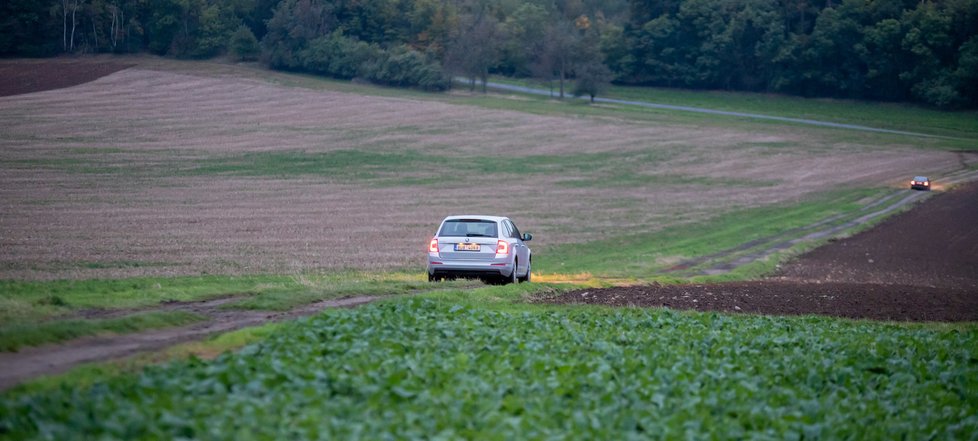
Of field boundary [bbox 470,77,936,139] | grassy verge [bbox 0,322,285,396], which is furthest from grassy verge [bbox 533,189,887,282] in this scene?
field boundary [bbox 470,77,936,139]

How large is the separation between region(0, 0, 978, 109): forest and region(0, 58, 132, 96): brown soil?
11.2 feet

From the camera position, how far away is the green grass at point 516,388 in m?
7.98

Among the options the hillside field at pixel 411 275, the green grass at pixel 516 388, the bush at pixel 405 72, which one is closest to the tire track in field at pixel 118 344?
the hillside field at pixel 411 275

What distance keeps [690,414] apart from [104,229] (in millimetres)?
26153

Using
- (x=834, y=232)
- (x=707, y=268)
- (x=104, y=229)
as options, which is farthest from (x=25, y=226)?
(x=834, y=232)

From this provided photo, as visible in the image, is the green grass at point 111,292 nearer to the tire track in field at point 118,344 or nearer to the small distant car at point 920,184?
the tire track in field at point 118,344

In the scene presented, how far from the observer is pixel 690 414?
9.48 metres

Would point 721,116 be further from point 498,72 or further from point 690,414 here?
point 690,414

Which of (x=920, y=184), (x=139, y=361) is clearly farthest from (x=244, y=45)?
(x=139, y=361)

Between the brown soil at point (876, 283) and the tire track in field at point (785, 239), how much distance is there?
3.85 feet

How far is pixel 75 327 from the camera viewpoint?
11562 mm

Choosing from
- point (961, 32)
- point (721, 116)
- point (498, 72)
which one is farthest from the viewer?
point (498, 72)

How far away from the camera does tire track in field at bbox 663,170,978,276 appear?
30531 mm

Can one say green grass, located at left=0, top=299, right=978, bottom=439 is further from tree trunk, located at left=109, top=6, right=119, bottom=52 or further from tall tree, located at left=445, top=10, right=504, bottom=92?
tall tree, located at left=445, top=10, right=504, bottom=92
